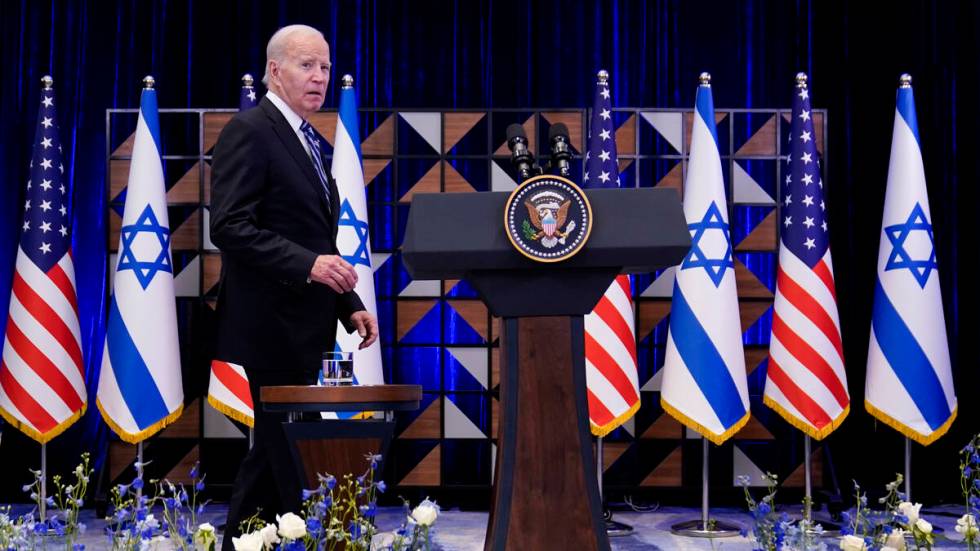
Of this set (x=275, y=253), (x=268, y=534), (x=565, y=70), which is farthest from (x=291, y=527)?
(x=565, y=70)

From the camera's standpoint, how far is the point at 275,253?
242 cm

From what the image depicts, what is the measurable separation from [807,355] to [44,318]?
3222 mm

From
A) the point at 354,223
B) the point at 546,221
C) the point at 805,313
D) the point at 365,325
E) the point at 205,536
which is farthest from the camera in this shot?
the point at 354,223

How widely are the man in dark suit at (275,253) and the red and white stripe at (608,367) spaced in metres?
2.09

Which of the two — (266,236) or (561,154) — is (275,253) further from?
(561,154)

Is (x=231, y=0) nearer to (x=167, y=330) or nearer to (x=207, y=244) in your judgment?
(x=207, y=244)

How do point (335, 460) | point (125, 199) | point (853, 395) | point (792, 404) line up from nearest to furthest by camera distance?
point (335, 460) → point (792, 404) → point (125, 199) → point (853, 395)

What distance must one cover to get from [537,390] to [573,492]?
9.4 inches

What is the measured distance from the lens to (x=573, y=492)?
7.92ft

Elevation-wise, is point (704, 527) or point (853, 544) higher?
point (853, 544)

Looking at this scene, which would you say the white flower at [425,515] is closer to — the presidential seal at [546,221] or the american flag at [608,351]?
the presidential seal at [546,221]

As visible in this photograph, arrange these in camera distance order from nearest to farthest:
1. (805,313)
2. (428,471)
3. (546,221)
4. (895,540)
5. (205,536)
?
(205,536) → (895,540) → (546,221) → (805,313) → (428,471)

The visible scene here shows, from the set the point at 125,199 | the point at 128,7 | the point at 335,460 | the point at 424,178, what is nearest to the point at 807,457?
the point at 424,178

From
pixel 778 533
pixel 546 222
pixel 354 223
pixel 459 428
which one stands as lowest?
pixel 459 428
